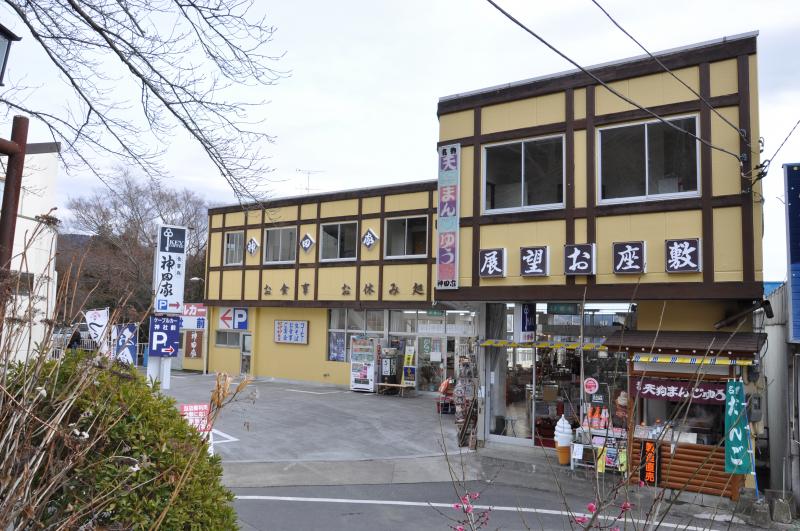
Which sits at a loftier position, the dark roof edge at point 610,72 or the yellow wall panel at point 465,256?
the dark roof edge at point 610,72

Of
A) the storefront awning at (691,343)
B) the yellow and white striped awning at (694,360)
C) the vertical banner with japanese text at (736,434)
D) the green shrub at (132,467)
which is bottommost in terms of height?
the vertical banner with japanese text at (736,434)

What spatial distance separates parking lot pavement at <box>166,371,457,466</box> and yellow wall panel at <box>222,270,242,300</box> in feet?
16.6

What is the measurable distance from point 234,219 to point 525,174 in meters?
16.7

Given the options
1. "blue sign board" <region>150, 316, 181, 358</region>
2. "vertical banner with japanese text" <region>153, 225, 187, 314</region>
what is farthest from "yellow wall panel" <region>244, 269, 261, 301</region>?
"blue sign board" <region>150, 316, 181, 358</region>

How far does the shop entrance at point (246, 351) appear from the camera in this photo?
2553cm

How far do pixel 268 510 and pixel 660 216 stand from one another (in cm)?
830

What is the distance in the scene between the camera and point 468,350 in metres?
20.1

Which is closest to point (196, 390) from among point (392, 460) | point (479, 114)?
point (392, 460)

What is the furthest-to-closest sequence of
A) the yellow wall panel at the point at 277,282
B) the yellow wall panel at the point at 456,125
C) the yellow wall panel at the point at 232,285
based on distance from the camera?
the yellow wall panel at the point at 232,285 → the yellow wall panel at the point at 277,282 → the yellow wall panel at the point at 456,125

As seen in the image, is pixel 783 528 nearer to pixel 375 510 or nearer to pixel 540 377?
pixel 540 377

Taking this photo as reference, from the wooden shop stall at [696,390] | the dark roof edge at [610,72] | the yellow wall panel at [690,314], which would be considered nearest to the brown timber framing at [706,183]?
the dark roof edge at [610,72]

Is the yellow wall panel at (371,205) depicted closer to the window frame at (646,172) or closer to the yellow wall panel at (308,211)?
the yellow wall panel at (308,211)

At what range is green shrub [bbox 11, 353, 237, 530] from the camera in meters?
3.62

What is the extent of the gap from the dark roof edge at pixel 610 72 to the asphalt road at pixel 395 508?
7.68 meters
